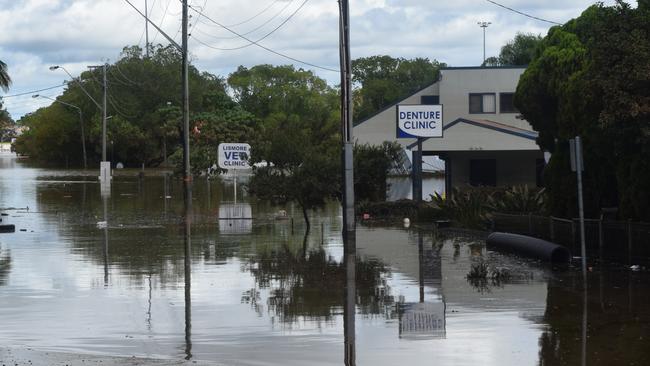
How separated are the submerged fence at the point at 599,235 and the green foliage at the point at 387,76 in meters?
111

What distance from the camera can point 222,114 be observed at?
9900cm

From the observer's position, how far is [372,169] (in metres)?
33.6

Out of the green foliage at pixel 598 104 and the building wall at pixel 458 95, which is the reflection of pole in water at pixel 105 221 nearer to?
the green foliage at pixel 598 104

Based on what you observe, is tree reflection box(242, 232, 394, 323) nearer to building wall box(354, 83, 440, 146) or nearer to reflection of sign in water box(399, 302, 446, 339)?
reflection of sign in water box(399, 302, 446, 339)

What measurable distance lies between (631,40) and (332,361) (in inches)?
401

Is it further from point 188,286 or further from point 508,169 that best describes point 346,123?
point 508,169

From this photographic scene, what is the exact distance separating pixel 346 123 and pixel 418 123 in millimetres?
12310

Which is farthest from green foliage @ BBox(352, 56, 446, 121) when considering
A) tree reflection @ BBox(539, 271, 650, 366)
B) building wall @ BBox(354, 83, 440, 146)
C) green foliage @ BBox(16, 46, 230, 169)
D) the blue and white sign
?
tree reflection @ BBox(539, 271, 650, 366)

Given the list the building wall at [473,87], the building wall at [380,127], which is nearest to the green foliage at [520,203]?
the building wall at [473,87]

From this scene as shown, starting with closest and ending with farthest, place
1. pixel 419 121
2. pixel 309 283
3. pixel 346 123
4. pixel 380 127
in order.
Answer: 1. pixel 309 283
2. pixel 346 123
3. pixel 419 121
4. pixel 380 127

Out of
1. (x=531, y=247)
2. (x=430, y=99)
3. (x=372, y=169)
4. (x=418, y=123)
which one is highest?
(x=430, y=99)

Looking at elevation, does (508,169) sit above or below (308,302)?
above

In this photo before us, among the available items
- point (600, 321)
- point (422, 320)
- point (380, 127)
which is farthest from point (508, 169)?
point (422, 320)

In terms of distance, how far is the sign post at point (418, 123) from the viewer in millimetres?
35031
